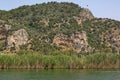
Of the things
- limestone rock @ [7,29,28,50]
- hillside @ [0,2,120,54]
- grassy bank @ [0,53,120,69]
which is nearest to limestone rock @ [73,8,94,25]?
hillside @ [0,2,120,54]

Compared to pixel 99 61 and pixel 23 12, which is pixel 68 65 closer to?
pixel 99 61

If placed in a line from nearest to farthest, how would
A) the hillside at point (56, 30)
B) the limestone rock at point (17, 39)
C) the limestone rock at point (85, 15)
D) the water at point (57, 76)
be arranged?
the water at point (57, 76), the limestone rock at point (17, 39), the hillside at point (56, 30), the limestone rock at point (85, 15)

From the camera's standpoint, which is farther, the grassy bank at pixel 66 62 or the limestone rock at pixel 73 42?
the limestone rock at pixel 73 42

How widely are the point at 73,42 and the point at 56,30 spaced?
9.63m

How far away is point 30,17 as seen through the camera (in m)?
151

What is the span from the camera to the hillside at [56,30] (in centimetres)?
12606

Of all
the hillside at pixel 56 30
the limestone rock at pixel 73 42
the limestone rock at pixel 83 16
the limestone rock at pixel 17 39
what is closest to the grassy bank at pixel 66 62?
the hillside at pixel 56 30

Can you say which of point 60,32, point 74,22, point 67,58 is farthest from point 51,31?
point 67,58

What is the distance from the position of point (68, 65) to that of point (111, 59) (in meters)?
8.95

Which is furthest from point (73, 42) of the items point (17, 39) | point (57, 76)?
point (57, 76)

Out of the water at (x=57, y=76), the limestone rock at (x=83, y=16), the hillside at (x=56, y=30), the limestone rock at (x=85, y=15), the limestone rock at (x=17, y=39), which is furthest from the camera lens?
the limestone rock at (x=85, y=15)

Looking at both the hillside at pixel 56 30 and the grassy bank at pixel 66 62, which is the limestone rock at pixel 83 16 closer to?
the hillside at pixel 56 30

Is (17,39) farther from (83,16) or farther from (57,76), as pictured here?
(57,76)

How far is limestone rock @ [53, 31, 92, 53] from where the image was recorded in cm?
13025
